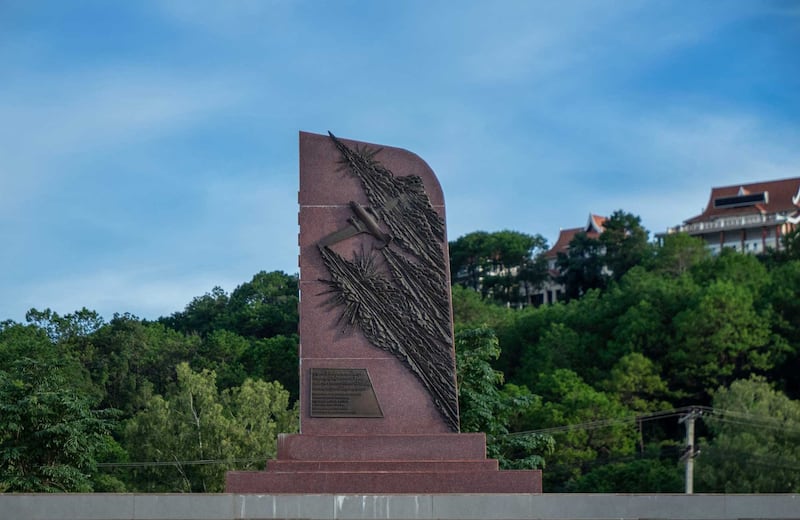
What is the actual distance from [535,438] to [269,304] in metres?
24.6

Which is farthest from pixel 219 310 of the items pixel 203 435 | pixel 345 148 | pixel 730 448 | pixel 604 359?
pixel 345 148

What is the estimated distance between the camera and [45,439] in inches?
613

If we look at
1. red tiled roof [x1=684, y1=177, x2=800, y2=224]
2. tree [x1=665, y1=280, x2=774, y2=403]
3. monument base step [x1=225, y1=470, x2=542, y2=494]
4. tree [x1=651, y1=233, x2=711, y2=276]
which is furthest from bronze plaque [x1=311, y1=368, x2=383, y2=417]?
red tiled roof [x1=684, y1=177, x2=800, y2=224]

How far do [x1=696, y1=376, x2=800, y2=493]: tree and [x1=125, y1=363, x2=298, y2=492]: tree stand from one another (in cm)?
901

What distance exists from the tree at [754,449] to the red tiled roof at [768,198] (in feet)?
104

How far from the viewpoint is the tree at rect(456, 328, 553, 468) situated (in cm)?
1695

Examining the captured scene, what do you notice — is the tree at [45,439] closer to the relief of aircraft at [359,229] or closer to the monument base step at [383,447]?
the monument base step at [383,447]

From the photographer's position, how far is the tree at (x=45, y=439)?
1529cm

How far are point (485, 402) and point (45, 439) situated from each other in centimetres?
604

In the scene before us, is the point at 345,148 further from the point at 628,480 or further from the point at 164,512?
the point at 628,480

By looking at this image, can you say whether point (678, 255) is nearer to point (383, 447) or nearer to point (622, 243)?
point (622, 243)

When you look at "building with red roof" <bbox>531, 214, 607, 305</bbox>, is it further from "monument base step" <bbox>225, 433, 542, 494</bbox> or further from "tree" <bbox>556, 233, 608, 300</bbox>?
"monument base step" <bbox>225, 433, 542, 494</bbox>

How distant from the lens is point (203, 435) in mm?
23953

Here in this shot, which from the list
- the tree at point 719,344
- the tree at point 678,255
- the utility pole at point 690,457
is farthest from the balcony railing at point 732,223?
the utility pole at point 690,457
